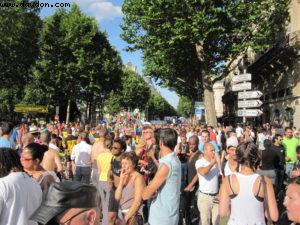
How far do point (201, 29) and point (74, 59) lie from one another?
21.8 m

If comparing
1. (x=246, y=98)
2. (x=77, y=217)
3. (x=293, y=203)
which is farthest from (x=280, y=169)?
(x=77, y=217)

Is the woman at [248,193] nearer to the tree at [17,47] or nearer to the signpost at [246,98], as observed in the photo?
the signpost at [246,98]

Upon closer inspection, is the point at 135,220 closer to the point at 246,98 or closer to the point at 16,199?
the point at 16,199

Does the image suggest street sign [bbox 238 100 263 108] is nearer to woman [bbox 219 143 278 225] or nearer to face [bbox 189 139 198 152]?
face [bbox 189 139 198 152]

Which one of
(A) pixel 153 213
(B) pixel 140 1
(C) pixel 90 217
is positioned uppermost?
(B) pixel 140 1

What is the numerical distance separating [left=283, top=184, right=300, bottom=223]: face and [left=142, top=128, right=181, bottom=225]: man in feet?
6.88

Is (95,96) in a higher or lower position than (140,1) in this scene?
lower

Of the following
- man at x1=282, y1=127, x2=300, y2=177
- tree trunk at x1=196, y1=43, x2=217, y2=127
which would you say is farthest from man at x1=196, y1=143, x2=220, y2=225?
tree trunk at x1=196, y1=43, x2=217, y2=127

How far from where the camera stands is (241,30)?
28406 millimetres

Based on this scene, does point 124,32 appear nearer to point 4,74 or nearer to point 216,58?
point 216,58

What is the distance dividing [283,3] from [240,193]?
1081 inches

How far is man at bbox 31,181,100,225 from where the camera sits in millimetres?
2008

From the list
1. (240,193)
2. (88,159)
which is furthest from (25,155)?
(88,159)

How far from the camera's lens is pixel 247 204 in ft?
15.7
